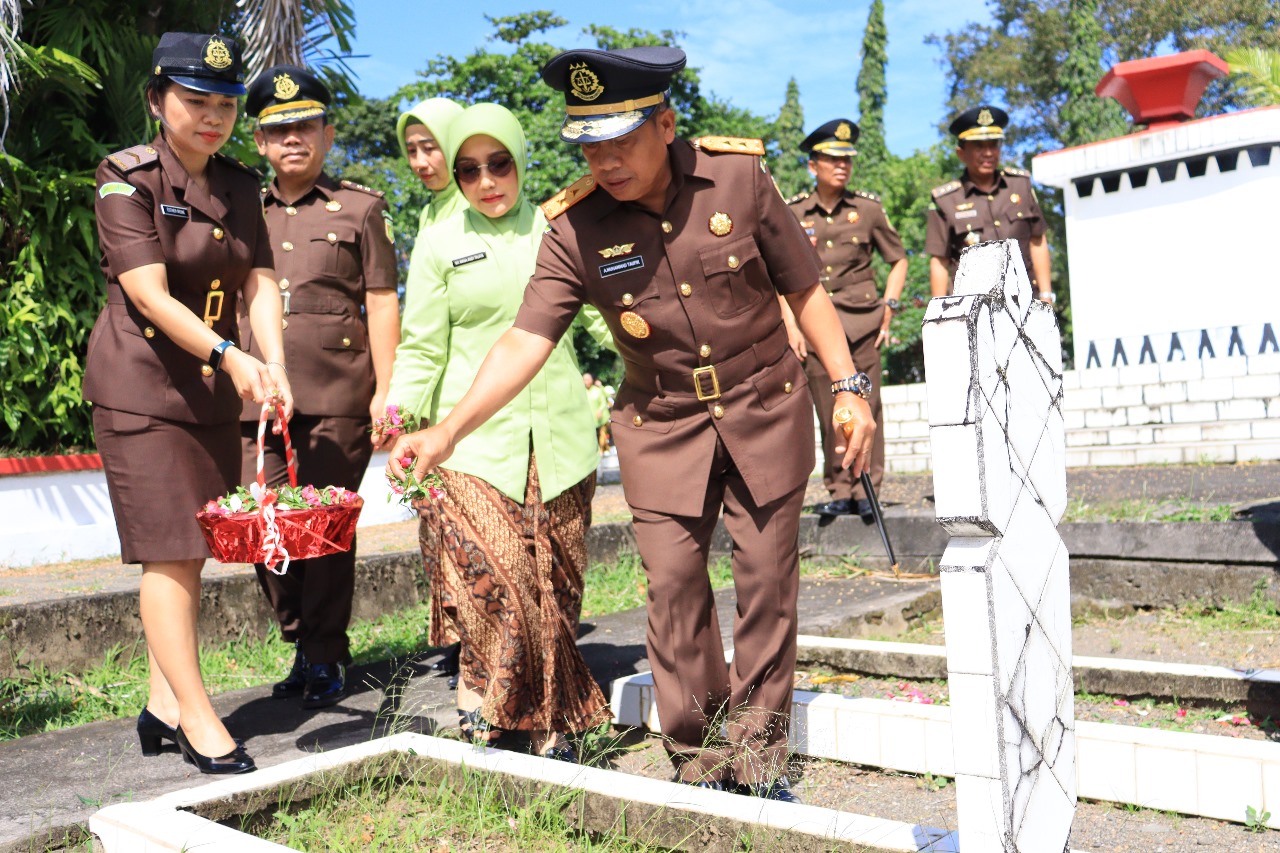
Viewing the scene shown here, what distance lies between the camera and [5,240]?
32.3ft

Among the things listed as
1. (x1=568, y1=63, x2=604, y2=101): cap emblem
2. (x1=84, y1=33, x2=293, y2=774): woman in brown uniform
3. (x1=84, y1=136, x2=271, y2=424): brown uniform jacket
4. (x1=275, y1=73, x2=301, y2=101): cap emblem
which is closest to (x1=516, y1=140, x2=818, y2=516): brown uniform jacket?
(x1=568, y1=63, x2=604, y2=101): cap emblem

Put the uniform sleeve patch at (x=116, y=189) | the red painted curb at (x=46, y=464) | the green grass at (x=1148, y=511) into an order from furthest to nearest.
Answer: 1. the red painted curb at (x=46, y=464)
2. the green grass at (x=1148, y=511)
3. the uniform sleeve patch at (x=116, y=189)

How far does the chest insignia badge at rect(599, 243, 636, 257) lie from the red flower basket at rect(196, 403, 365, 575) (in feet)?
3.60

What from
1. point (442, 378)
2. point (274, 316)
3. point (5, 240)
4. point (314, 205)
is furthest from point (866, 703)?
point (5, 240)

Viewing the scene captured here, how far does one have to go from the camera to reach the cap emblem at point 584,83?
336 cm

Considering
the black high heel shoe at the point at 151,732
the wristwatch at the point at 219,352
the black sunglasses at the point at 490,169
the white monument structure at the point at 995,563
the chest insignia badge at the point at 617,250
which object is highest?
the black sunglasses at the point at 490,169

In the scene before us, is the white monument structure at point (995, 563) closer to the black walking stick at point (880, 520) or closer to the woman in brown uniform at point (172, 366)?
the woman in brown uniform at point (172, 366)

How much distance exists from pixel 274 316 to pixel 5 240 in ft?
22.3

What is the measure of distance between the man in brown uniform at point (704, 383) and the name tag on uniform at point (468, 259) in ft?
2.39

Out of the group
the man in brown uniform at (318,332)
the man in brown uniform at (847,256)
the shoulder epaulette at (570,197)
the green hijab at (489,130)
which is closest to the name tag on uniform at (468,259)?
the green hijab at (489,130)

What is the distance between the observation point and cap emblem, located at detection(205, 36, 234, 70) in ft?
12.8

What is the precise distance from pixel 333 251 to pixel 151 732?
82.3 inches

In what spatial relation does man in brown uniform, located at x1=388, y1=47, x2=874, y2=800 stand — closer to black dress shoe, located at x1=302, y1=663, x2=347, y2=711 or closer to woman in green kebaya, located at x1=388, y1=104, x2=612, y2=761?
woman in green kebaya, located at x1=388, y1=104, x2=612, y2=761

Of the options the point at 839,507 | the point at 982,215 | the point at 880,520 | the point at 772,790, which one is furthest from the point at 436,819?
the point at 982,215
